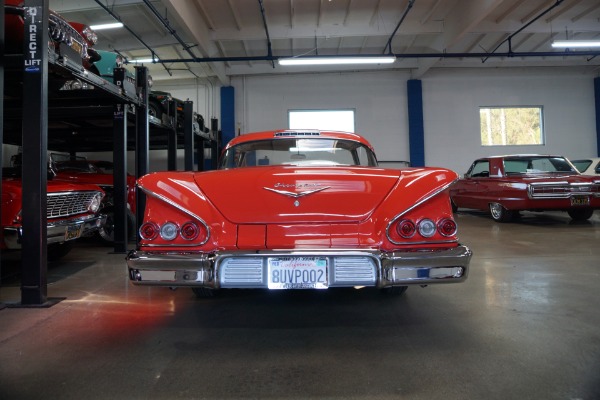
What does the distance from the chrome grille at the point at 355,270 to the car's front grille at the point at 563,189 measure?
21.0 ft

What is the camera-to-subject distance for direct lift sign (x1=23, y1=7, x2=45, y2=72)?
9.50ft

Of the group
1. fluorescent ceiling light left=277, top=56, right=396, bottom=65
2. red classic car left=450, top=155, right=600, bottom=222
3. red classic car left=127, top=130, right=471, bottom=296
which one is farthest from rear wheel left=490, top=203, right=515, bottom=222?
red classic car left=127, top=130, right=471, bottom=296

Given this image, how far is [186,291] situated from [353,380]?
1.98m

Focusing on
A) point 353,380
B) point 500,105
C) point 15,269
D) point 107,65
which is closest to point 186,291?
point 353,380

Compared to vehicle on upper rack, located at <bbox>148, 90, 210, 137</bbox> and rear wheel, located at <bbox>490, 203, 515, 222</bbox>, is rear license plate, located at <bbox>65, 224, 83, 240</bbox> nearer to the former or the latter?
vehicle on upper rack, located at <bbox>148, 90, 210, 137</bbox>

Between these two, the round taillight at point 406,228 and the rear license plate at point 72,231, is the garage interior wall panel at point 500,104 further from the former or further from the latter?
the round taillight at point 406,228

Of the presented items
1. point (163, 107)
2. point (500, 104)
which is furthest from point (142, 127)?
point (500, 104)

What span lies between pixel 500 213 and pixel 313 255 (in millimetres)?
7381

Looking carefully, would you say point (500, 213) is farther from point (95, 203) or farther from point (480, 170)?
point (95, 203)

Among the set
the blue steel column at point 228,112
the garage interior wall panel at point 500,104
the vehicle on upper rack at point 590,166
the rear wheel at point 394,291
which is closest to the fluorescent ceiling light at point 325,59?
the blue steel column at point 228,112

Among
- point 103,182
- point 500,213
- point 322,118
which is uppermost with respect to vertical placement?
point 322,118

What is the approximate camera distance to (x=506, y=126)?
13.1 meters

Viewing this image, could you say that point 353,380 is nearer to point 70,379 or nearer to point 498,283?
point 70,379

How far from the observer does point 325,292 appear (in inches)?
124
